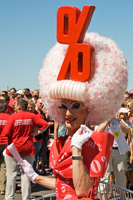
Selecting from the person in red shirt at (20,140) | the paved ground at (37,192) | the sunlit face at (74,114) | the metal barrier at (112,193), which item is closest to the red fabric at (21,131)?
the person in red shirt at (20,140)

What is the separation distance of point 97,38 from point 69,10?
300 millimetres

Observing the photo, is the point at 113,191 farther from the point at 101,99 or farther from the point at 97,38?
the point at 97,38

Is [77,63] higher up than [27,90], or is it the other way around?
[27,90]

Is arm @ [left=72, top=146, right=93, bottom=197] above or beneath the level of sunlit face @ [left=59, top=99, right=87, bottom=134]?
beneath

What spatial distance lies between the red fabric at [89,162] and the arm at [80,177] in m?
0.05

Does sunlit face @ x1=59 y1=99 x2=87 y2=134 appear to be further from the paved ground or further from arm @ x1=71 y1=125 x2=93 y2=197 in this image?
the paved ground

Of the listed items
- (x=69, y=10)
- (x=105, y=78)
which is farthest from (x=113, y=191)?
(x=69, y=10)

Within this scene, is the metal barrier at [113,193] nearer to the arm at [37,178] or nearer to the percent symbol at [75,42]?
the arm at [37,178]

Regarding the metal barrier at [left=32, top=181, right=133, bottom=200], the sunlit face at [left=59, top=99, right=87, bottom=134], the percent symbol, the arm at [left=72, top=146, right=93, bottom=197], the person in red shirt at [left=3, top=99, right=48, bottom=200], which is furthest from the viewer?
the person in red shirt at [left=3, top=99, right=48, bottom=200]

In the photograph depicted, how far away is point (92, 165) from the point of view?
2.38 m

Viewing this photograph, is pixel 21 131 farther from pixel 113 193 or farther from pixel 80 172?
pixel 80 172

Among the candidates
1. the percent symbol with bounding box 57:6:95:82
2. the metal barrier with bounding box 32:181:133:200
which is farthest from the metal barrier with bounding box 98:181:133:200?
the percent symbol with bounding box 57:6:95:82

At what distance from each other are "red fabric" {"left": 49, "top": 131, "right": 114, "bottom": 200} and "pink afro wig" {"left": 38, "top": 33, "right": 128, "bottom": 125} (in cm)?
24

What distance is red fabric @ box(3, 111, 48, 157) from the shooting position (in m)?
5.70
